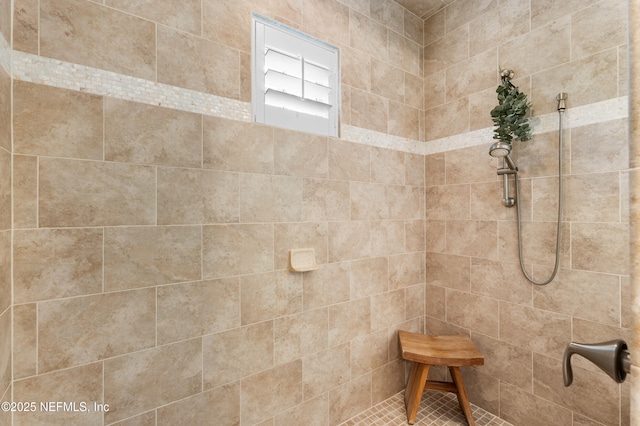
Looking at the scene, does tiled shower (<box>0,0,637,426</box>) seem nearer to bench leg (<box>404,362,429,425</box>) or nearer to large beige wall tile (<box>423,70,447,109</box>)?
large beige wall tile (<box>423,70,447,109</box>)

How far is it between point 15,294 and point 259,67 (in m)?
1.34

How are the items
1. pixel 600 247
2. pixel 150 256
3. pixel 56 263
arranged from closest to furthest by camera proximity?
pixel 56 263
pixel 150 256
pixel 600 247

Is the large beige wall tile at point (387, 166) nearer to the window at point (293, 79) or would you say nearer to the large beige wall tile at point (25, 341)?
the window at point (293, 79)

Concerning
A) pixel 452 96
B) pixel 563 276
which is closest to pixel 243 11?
pixel 452 96

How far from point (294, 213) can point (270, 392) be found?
3.01ft

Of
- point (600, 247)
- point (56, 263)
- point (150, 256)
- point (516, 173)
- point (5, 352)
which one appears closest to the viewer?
point (5, 352)

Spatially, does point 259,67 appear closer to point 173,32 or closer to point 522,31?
point 173,32

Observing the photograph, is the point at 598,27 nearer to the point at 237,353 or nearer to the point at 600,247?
the point at 600,247

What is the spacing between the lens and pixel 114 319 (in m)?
1.17

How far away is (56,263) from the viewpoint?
1.08 metres

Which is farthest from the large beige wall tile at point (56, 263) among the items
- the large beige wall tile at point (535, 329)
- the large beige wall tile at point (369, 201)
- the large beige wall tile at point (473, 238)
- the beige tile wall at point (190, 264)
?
the large beige wall tile at point (535, 329)

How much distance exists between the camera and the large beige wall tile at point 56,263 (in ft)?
3.38

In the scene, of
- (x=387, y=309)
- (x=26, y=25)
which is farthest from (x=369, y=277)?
(x=26, y=25)

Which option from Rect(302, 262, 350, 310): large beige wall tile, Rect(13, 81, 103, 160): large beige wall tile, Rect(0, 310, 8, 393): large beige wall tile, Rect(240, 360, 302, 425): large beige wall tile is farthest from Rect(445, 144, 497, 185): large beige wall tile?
Rect(0, 310, 8, 393): large beige wall tile
